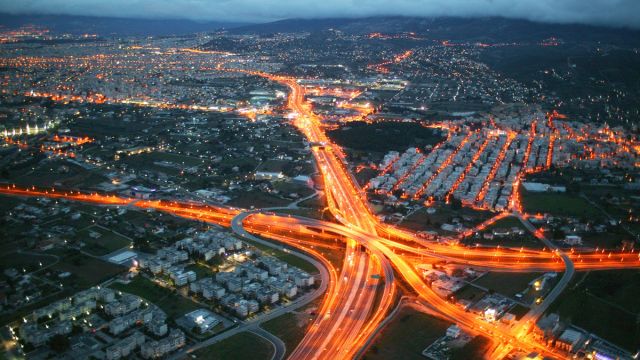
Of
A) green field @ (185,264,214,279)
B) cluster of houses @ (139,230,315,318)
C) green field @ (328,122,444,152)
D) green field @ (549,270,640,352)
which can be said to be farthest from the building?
green field @ (328,122,444,152)

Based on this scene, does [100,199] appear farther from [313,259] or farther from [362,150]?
[362,150]

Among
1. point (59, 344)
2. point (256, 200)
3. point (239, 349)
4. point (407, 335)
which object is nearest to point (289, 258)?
point (239, 349)

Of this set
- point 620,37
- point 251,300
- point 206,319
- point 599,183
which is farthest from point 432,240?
point 620,37

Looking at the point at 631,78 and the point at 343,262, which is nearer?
the point at 343,262

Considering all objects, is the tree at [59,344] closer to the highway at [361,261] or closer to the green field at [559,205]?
the highway at [361,261]

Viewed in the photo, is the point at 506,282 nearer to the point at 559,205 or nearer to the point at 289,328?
the point at 289,328
